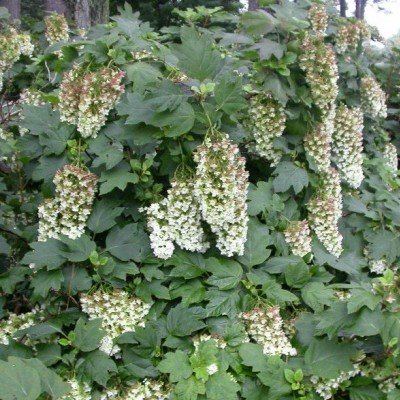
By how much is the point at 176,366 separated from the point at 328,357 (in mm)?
762

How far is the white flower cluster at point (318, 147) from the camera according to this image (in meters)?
3.22

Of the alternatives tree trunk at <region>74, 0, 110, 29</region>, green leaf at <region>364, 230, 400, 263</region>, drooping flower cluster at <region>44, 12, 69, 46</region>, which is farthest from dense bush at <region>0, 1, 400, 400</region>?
tree trunk at <region>74, 0, 110, 29</region>

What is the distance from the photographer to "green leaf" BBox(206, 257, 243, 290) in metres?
2.69

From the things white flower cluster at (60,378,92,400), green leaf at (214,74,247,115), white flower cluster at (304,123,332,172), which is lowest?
white flower cluster at (60,378,92,400)

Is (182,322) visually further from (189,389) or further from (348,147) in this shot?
(348,147)

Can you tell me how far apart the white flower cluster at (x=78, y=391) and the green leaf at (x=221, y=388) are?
56 cm

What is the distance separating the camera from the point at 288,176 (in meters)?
3.16

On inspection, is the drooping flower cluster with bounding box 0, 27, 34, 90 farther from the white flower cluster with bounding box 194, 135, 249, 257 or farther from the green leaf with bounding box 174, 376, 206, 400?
the green leaf with bounding box 174, 376, 206, 400

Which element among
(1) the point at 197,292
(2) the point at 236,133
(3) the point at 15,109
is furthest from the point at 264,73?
(3) the point at 15,109

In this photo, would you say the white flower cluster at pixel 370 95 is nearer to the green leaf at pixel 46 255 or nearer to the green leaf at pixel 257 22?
the green leaf at pixel 257 22

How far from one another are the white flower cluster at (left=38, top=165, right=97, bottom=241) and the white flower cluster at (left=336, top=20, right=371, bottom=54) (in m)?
3.00

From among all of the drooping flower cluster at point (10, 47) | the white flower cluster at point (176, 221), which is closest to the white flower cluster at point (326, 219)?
the white flower cluster at point (176, 221)

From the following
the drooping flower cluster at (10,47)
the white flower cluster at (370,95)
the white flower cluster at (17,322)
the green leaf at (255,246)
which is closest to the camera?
the white flower cluster at (17,322)

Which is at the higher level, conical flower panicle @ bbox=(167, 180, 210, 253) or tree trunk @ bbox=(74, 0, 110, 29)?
conical flower panicle @ bbox=(167, 180, 210, 253)
